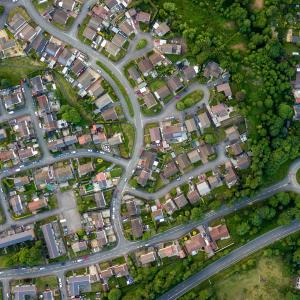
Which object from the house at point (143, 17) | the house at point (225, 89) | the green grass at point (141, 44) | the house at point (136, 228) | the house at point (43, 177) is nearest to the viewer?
the green grass at point (141, 44)

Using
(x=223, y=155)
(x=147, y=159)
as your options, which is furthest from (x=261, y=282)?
(x=147, y=159)

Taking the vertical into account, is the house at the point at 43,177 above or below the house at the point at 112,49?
below

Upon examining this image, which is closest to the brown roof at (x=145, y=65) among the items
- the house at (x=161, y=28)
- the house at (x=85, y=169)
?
the house at (x=161, y=28)

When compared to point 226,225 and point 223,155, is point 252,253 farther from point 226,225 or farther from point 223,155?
point 223,155

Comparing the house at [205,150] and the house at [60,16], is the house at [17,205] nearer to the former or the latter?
the house at [60,16]

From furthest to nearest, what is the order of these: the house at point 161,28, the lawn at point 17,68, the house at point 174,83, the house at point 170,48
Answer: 1. the lawn at point 17,68
2. the house at point 174,83
3. the house at point 161,28
4. the house at point 170,48

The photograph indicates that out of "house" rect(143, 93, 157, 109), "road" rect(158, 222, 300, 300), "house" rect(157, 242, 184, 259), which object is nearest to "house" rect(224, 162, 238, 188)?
"road" rect(158, 222, 300, 300)

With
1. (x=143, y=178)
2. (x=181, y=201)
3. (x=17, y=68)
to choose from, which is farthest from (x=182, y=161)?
(x=17, y=68)
